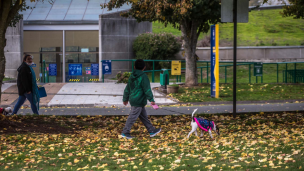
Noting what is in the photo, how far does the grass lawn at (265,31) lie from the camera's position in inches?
1428

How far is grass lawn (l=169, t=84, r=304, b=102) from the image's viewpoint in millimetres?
14367

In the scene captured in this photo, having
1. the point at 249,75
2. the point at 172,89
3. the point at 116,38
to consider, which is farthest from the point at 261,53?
the point at 172,89

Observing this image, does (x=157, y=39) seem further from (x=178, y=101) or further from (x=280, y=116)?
(x=280, y=116)

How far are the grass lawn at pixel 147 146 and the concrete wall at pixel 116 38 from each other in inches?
611

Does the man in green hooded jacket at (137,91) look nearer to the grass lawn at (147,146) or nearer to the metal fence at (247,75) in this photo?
the grass lawn at (147,146)

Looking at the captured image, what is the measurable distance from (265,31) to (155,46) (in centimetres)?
1995

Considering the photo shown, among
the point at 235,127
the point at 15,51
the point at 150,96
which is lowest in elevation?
the point at 235,127

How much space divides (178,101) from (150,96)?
722 centimetres

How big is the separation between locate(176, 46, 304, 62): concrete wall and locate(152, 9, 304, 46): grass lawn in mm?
5134

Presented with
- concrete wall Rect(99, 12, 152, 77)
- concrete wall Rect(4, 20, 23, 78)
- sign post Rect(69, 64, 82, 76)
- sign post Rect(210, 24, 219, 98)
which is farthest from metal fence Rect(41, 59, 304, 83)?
sign post Rect(210, 24, 219, 98)

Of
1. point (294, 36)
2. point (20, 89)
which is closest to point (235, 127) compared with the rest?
point (20, 89)

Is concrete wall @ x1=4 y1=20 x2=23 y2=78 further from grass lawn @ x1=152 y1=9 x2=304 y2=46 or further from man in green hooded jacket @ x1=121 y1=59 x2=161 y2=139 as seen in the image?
man in green hooded jacket @ x1=121 y1=59 x2=161 y2=139

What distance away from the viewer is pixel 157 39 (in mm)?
26062

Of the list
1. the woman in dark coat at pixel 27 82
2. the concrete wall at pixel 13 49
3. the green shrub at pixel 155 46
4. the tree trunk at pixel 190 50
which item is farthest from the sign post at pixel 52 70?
the woman in dark coat at pixel 27 82
